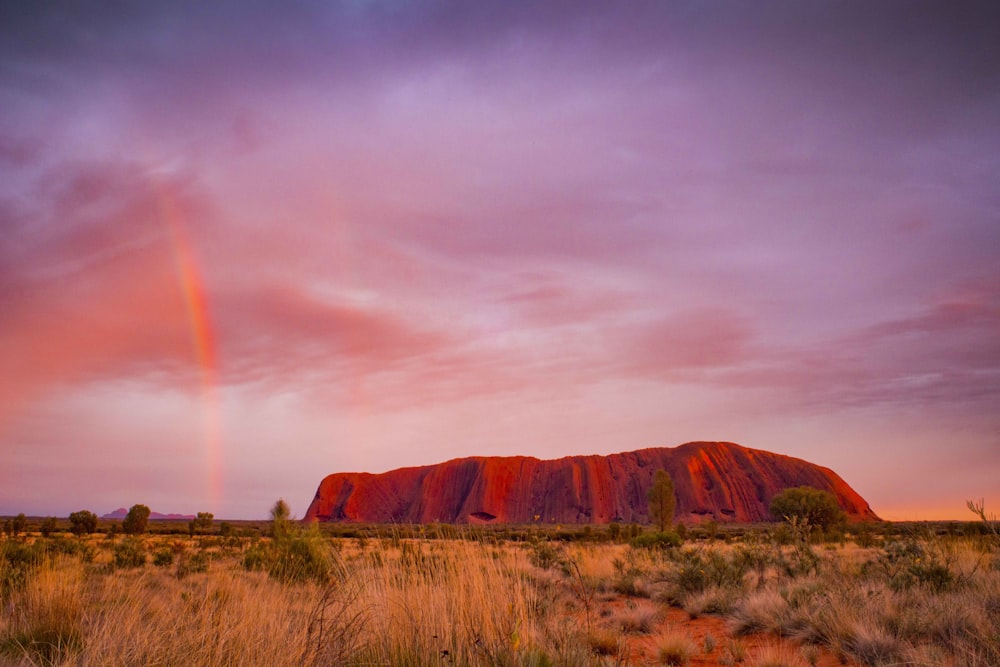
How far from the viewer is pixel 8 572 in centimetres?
1030

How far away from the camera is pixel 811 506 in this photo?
154ft

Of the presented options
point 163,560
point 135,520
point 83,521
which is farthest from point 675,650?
point 83,521

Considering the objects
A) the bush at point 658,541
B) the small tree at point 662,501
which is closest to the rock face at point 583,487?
the small tree at point 662,501

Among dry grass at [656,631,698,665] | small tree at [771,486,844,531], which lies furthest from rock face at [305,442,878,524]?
dry grass at [656,631,698,665]

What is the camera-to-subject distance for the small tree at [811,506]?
4297 centimetres

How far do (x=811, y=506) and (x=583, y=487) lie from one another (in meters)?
71.1

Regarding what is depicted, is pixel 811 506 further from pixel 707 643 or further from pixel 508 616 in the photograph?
pixel 508 616

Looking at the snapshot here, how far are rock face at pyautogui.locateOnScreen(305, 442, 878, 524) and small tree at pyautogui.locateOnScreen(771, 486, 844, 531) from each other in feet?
163

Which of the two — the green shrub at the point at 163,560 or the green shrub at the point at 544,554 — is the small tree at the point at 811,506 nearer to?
the green shrub at the point at 544,554

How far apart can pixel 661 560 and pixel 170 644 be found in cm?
1432

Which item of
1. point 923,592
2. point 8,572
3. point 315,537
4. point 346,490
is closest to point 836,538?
point 923,592

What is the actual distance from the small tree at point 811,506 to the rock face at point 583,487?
49766 millimetres

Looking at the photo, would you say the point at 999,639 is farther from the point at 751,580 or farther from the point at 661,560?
the point at 661,560

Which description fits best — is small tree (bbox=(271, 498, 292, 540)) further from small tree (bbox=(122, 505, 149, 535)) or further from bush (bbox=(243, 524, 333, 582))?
small tree (bbox=(122, 505, 149, 535))
